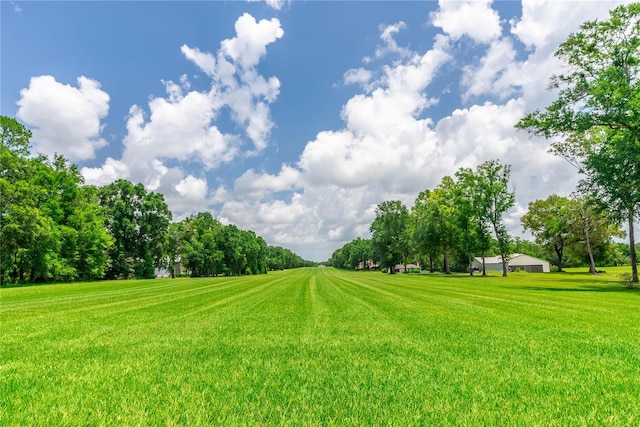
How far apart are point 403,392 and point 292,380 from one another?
1559mm

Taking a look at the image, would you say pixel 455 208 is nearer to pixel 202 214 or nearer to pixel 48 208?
pixel 48 208

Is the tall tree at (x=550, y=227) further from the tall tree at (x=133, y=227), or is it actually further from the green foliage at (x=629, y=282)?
the tall tree at (x=133, y=227)

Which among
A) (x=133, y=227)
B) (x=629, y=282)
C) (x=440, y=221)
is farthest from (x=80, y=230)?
(x=629, y=282)

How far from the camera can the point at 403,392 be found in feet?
14.0

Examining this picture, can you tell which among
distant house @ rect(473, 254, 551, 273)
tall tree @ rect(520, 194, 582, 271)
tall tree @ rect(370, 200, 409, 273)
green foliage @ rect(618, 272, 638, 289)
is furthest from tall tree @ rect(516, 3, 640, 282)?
distant house @ rect(473, 254, 551, 273)

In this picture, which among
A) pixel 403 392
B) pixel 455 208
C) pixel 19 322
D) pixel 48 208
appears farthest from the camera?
pixel 455 208

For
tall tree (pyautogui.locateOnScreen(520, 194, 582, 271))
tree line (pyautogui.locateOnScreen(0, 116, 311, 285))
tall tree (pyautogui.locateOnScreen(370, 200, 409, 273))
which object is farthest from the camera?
tall tree (pyautogui.locateOnScreen(370, 200, 409, 273))

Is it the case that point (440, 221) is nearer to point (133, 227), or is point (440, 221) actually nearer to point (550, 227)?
point (550, 227)

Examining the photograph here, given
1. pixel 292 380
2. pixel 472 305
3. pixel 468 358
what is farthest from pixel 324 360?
pixel 472 305

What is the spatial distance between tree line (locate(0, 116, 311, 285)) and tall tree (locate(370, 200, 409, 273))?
34.6 metres

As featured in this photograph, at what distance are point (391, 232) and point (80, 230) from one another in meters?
58.8

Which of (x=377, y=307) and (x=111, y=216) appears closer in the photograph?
(x=377, y=307)

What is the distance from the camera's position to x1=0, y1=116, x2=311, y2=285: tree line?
32.0 m

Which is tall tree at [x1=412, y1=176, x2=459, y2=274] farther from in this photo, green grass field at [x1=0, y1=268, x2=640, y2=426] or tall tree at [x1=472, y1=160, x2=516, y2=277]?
green grass field at [x1=0, y1=268, x2=640, y2=426]
